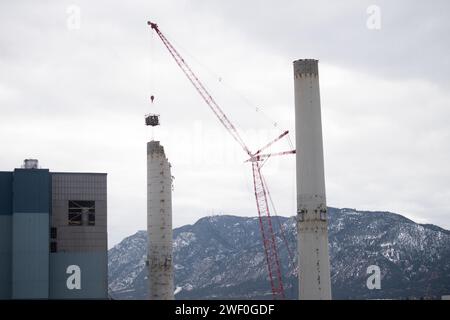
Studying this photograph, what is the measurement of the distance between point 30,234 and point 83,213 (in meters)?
11.0

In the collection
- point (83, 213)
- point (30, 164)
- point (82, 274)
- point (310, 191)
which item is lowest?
point (82, 274)

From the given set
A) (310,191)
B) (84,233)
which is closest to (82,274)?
(84,233)

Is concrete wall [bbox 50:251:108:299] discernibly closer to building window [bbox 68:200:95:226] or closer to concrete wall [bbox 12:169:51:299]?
concrete wall [bbox 12:169:51:299]

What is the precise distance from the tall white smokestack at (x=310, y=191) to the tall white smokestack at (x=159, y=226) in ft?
140

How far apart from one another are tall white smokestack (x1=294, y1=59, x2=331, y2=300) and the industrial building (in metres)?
33.1

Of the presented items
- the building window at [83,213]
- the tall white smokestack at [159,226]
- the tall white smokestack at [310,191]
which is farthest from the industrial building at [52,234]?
the tall white smokestack at [310,191]

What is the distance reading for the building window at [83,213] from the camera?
125 m

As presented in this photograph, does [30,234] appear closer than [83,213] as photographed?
Yes

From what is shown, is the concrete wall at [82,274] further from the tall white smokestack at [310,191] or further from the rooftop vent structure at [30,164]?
the tall white smokestack at [310,191]

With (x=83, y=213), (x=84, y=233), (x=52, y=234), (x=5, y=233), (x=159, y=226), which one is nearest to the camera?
(x=5, y=233)

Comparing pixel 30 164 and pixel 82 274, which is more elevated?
pixel 30 164

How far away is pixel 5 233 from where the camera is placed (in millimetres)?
118125

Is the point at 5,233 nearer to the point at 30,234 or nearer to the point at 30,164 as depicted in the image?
the point at 30,234
